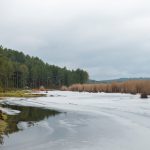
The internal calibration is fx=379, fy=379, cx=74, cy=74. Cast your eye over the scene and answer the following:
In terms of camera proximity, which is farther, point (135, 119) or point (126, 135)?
point (135, 119)

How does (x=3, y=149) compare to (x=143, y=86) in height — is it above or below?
below

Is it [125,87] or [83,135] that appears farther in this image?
[125,87]

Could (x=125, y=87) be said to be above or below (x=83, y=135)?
above

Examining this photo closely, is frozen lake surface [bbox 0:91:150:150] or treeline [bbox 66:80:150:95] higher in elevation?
treeline [bbox 66:80:150:95]

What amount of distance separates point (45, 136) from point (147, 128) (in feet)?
26.9

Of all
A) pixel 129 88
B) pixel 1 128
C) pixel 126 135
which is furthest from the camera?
pixel 129 88

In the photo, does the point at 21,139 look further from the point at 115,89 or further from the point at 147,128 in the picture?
the point at 115,89

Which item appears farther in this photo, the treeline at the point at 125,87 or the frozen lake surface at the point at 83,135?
the treeline at the point at 125,87


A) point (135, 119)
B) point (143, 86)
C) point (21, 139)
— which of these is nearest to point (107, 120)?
point (135, 119)

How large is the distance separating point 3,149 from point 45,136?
5602 millimetres

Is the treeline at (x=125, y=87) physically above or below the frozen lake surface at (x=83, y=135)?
above

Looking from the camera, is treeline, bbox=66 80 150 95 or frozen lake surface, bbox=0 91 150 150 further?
treeline, bbox=66 80 150 95

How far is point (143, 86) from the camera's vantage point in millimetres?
85812

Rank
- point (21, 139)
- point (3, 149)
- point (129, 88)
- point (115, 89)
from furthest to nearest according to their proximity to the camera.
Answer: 1. point (115, 89)
2. point (129, 88)
3. point (21, 139)
4. point (3, 149)
